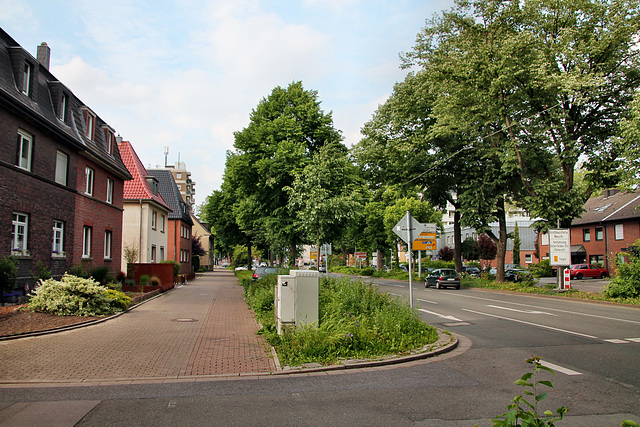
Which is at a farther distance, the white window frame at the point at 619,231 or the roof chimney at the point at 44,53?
the white window frame at the point at 619,231

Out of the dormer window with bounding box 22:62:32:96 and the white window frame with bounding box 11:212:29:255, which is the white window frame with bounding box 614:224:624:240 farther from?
the dormer window with bounding box 22:62:32:96

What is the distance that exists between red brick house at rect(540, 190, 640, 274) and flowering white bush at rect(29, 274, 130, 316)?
39.1 m

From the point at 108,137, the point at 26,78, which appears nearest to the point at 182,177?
the point at 108,137

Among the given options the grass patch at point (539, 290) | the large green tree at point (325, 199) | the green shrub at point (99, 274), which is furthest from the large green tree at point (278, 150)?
the grass patch at point (539, 290)

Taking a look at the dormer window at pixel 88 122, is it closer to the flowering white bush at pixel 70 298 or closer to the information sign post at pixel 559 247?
the flowering white bush at pixel 70 298

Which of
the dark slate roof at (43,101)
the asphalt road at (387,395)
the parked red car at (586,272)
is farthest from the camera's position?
the parked red car at (586,272)

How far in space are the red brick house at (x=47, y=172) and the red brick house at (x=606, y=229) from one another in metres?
37.2

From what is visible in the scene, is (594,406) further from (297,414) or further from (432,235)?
(432,235)

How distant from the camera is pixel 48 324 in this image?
10.9 m

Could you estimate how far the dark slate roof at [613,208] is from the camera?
1681 inches

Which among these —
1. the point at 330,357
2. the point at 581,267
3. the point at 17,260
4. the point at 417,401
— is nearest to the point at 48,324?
the point at 17,260

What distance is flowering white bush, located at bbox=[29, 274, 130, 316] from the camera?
1220 centimetres

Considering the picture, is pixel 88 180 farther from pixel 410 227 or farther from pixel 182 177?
pixel 182 177

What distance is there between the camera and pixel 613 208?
153 feet
